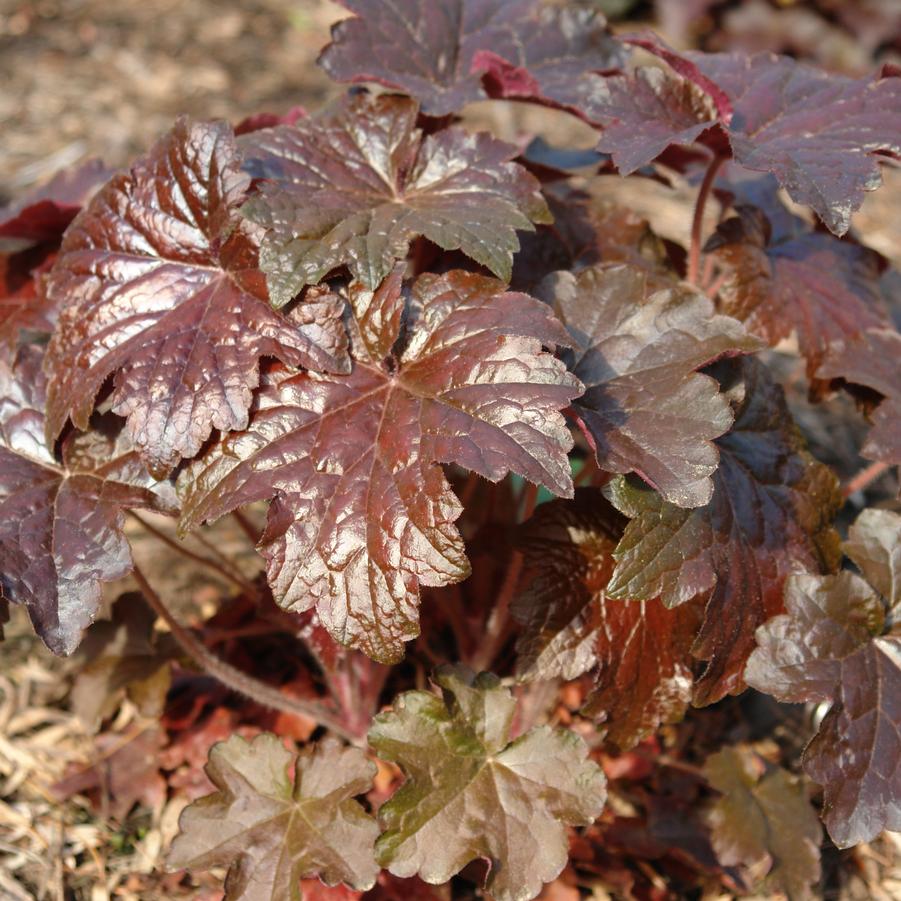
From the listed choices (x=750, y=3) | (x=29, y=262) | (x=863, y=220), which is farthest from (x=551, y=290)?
(x=750, y=3)

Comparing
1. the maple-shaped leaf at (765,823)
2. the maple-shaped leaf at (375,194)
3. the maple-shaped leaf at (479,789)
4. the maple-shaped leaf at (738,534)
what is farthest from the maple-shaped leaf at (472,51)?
the maple-shaped leaf at (765,823)

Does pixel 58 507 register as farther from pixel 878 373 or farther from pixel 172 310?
pixel 878 373

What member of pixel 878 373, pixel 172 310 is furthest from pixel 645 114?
pixel 172 310

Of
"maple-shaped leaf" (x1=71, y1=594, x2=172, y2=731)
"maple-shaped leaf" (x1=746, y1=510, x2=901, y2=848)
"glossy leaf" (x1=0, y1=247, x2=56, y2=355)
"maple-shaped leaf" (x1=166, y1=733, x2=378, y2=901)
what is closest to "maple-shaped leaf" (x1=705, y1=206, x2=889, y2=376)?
"maple-shaped leaf" (x1=746, y1=510, x2=901, y2=848)

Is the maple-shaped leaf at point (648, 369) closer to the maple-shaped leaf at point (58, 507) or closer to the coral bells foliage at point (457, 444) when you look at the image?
the coral bells foliage at point (457, 444)

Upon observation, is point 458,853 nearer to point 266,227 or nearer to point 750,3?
point 266,227

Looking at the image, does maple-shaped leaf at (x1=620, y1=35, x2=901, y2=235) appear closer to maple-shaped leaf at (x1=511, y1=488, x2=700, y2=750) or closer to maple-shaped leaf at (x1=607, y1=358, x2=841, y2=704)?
maple-shaped leaf at (x1=607, y1=358, x2=841, y2=704)
